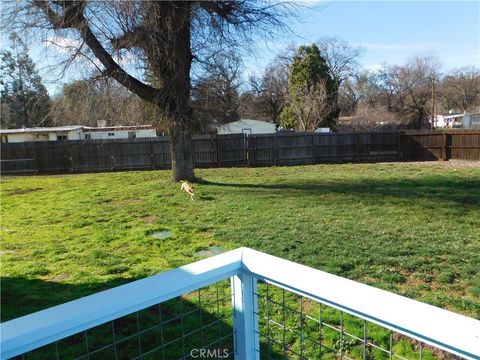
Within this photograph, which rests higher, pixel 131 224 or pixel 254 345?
pixel 254 345

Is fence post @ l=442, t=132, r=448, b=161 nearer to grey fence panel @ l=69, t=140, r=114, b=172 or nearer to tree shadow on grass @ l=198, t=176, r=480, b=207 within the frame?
tree shadow on grass @ l=198, t=176, r=480, b=207

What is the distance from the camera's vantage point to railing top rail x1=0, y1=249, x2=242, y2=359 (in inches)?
41.6

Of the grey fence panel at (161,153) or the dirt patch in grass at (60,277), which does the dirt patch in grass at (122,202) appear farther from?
the grey fence panel at (161,153)

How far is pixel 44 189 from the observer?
13070 millimetres

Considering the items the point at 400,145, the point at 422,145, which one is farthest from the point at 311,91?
the point at 422,145

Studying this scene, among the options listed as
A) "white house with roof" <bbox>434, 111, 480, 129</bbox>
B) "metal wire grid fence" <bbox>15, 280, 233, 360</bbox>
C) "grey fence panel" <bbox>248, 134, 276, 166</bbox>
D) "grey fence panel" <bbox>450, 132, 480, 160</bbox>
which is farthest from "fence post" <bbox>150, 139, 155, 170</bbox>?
"white house with roof" <bbox>434, 111, 480, 129</bbox>

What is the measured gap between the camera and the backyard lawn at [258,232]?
435cm

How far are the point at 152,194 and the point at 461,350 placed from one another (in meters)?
10.1

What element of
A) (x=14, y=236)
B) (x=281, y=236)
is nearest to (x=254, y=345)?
(x=281, y=236)

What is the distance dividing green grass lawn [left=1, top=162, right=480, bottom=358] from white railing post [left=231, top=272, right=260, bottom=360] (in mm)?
2688

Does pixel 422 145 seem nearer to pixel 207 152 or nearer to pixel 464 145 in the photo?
pixel 464 145

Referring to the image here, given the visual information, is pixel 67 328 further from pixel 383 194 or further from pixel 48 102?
pixel 48 102

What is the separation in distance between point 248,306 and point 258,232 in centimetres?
480

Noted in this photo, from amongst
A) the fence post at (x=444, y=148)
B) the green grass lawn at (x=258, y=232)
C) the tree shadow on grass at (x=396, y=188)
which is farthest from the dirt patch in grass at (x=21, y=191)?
the fence post at (x=444, y=148)
